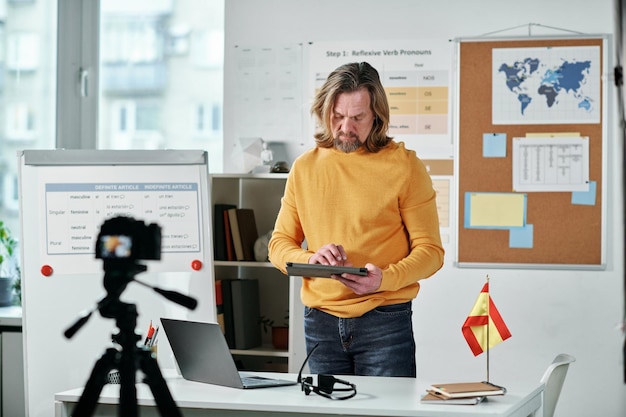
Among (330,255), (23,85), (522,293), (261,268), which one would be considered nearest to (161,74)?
(23,85)

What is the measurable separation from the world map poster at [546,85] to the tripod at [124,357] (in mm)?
2982

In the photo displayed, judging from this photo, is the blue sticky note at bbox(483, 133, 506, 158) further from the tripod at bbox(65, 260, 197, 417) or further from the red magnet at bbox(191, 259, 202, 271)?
the tripod at bbox(65, 260, 197, 417)

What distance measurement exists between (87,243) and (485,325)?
65.9 inches

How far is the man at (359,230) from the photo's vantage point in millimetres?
2395

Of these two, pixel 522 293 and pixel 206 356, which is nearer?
pixel 206 356

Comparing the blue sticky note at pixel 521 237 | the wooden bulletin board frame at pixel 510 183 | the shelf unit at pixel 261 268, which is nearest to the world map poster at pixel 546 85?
the wooden bulletin board frame at pixel 510 183

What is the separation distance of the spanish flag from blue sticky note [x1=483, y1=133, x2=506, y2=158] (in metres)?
1.72

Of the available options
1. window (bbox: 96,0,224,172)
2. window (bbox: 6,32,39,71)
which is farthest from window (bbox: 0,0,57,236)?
window (bbox: 96,0,224,172)

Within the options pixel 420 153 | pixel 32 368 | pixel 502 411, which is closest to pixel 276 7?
pixel 420 153

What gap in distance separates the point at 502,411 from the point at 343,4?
2.66 meters

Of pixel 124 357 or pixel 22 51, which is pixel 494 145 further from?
pixel 124 357

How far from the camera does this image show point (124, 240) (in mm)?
1271

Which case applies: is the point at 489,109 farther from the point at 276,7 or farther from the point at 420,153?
the point at 276,7

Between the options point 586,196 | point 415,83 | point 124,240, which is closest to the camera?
point 124,240
